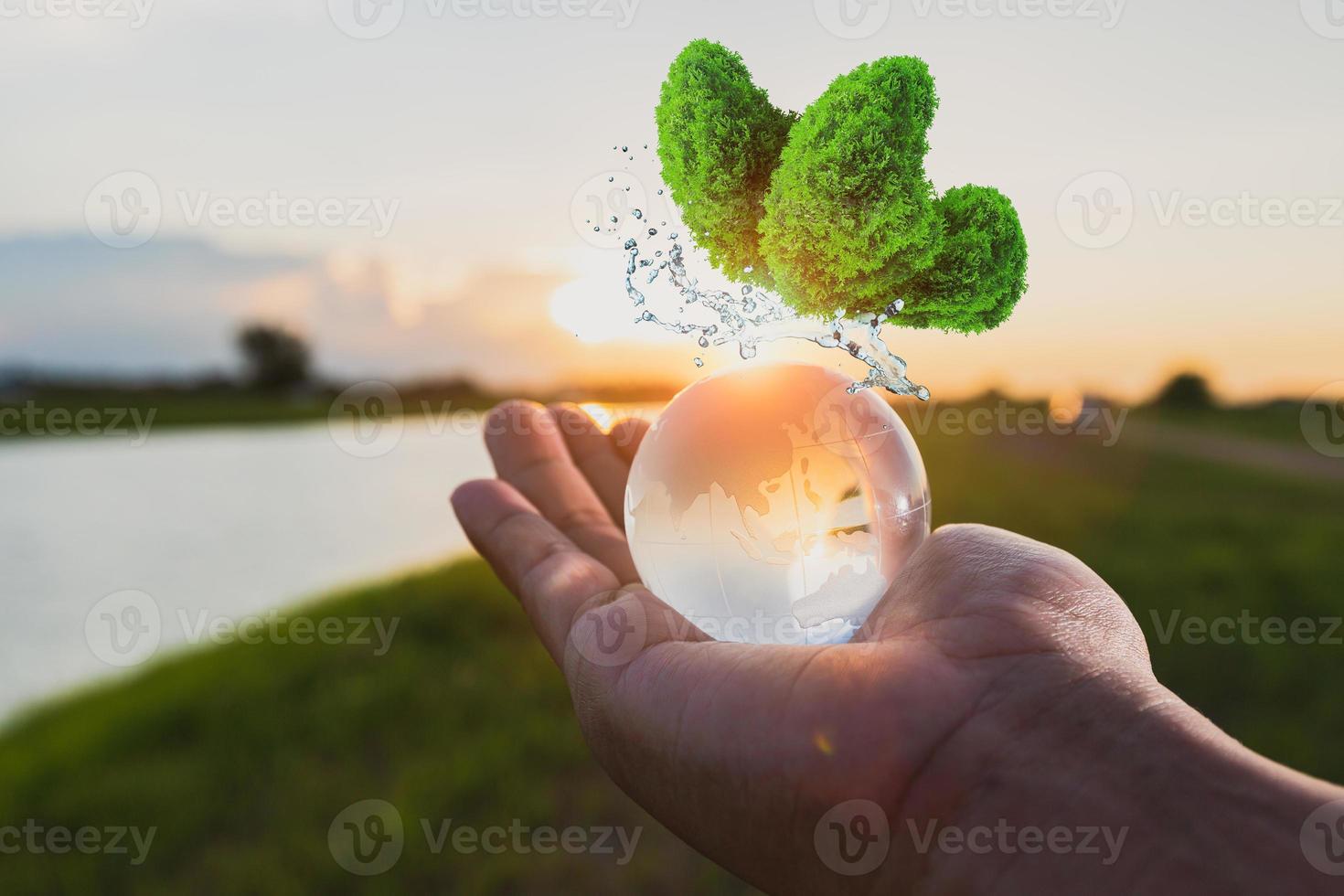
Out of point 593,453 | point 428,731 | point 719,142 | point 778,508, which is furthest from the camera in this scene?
point 428,731

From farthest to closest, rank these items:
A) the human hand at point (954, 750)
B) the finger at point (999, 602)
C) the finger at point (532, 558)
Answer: the finger at point (532, 558)
the finger at point (999, 602)
the human hand at point (954, 750)

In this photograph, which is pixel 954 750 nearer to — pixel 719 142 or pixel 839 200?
pixel 839 200

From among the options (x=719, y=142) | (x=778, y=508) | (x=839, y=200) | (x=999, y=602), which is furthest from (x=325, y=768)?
(x=839, y=200)

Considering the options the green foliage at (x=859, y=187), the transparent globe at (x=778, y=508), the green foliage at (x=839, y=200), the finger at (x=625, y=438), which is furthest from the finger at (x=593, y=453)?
the green foliage at (x=859, y=187)

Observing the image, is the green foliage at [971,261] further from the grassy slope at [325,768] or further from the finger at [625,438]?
the grassy slope at [325,768]

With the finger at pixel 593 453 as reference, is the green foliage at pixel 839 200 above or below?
above

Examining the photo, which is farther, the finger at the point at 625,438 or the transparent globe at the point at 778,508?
the finger at the point at 625,438

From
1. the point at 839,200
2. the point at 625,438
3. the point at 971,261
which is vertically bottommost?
the point at 625,438
